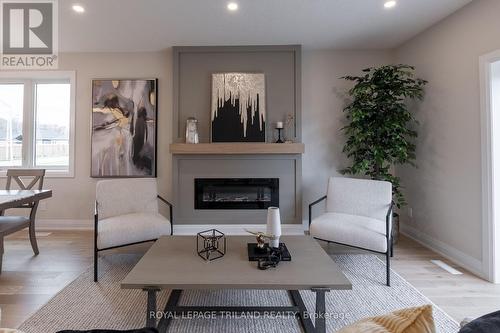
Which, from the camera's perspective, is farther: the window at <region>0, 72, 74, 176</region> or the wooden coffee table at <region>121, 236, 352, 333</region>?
the window at <region>0, 72, 74, 176</region>

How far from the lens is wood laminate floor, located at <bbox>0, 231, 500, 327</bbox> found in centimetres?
210

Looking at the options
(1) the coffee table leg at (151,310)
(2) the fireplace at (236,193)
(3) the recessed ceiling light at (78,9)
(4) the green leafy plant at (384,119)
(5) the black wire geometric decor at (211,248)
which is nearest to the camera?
(1) the coffee table leg at (151,310)

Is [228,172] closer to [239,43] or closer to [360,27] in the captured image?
[239,43]

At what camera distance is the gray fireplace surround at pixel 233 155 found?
13.4 feet

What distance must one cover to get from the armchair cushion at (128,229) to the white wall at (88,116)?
1.44m

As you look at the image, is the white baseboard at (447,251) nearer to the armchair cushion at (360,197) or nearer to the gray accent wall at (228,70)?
the armchair cushion at (360,197)

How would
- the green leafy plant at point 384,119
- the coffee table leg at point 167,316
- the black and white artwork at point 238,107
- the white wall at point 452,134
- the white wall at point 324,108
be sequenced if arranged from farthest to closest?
the white wall at point 324,108 → the black and white artwork at point 238,107 → the green leafy plant at point 384,119 → the white wall at point 452,134 → the coffee table leg at point 167,316

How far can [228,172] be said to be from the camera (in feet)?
13.5

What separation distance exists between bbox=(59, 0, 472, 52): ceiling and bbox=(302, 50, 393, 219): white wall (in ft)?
0.63

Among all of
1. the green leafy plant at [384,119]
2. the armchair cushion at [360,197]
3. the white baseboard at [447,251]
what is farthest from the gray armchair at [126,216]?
the white baseboard at [447,251]

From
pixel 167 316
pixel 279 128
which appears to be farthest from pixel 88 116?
pixel 167 316

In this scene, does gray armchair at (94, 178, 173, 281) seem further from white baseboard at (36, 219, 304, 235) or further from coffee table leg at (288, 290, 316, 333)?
coffee table leg at (288, 290, 316, 333)

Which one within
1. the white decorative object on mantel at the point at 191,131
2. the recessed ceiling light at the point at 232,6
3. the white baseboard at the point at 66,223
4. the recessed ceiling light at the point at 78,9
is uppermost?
the recessed ceiling light at the point at 78,9

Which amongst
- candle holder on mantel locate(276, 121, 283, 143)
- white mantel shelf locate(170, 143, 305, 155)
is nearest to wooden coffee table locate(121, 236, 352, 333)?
white mantel shelf locate(170, 143, 305, 155)
